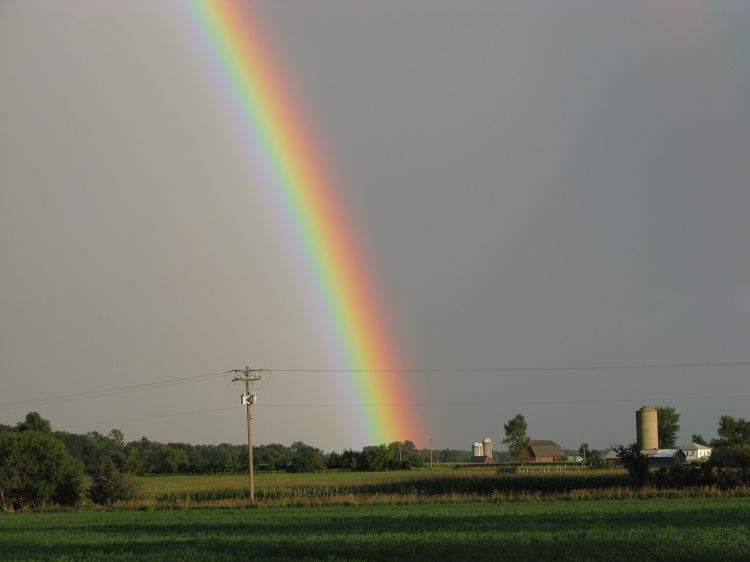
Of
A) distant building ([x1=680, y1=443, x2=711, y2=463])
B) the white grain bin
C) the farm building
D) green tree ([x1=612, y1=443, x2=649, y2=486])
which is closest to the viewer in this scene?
green tree ([x1=612, y1=443, x2=649, y2=486])

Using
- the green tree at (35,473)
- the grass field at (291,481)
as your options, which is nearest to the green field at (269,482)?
the grass field at (291,481)

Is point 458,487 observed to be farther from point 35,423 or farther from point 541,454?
point 541,454

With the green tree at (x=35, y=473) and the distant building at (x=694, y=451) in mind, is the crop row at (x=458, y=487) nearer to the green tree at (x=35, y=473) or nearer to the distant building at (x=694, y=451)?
the green tree at (x=35, y=473)

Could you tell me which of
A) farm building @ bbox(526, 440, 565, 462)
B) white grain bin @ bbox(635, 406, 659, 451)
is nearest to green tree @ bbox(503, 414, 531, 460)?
farm building @ bbox(526, 440, 565, 462)

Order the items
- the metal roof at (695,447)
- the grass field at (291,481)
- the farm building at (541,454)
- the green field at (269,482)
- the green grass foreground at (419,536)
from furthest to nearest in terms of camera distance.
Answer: the farm building at (541,454) < the metal roof at (695,447) < the green field at (269,482) < the grass field at (291,481) < the green grass foreground at (419,536)

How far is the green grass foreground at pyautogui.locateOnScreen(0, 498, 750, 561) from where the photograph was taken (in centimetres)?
2536

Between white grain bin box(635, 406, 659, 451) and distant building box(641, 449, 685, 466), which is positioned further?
white grain bin box(635, 406, 659, 451)

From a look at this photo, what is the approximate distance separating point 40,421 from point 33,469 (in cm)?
5553

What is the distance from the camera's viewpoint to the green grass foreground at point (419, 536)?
2536cm

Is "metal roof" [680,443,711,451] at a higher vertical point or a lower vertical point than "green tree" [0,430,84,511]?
lower

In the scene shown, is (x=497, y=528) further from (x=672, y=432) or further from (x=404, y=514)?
(x=672, y=432)

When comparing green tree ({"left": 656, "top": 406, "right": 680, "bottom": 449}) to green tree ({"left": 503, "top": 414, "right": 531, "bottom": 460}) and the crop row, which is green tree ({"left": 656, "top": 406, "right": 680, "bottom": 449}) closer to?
green tree ({"left": 503, "top": 414, "right": 531, "bottom": 460})

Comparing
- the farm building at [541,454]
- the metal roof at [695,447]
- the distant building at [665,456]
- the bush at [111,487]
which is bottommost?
the farm building at [541,454]

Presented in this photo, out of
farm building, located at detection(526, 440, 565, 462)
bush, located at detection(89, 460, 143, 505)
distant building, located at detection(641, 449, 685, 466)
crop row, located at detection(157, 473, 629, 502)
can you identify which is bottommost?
farm building, located at detection(526, 440, 565, 462)
